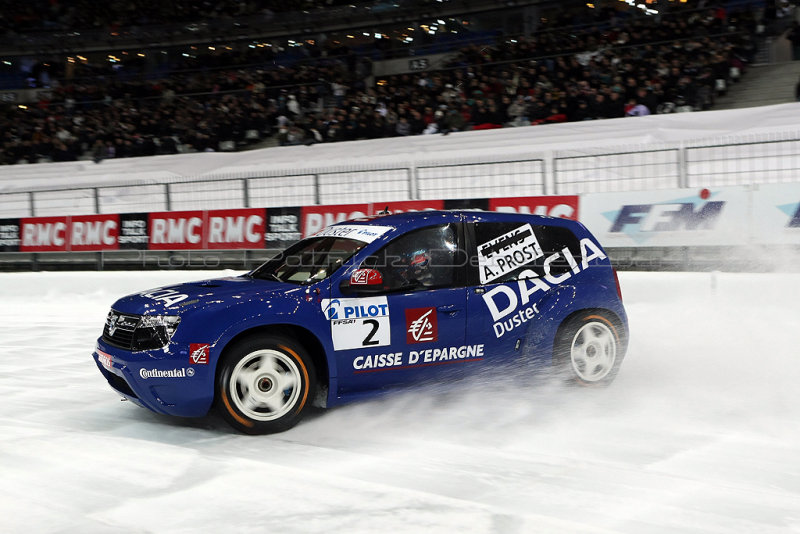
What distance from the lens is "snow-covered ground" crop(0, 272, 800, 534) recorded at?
3547 mm

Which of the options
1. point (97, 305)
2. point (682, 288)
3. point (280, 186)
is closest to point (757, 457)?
point (682, 288)

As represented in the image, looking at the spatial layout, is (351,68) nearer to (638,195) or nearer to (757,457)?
(638,195)

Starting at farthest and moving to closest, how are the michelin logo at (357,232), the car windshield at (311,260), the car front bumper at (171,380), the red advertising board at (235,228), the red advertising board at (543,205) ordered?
the red advertising board at (235,228) < the red advertising board at (543,205) < the michelin logo at (357,232) < the car windshield at (311,260) < the car front bumper at (171,380)

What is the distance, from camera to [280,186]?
598 inches

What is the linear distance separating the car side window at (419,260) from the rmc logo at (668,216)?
665cm

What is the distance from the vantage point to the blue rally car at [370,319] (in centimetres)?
488

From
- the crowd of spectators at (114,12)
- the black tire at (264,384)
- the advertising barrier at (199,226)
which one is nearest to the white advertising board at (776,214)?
the advertising barrier at (199,226)

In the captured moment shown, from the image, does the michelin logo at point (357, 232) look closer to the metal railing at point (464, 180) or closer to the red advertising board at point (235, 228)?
the metal railing at point (464, 180)

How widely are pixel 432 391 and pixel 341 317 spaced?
974 mm

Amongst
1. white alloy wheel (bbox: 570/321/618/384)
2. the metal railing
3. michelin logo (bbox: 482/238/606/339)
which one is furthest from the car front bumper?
the metal railing

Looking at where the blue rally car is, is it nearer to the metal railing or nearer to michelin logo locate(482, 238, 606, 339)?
michelin logo locate(482, 238, 606, 339)

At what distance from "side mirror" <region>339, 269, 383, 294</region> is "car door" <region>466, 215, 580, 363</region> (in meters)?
0.74

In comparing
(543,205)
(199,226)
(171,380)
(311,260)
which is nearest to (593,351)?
(311,260)

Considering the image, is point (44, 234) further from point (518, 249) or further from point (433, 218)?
point (518, 249)
